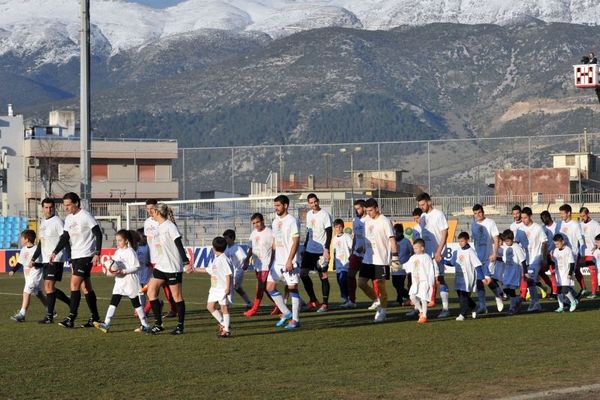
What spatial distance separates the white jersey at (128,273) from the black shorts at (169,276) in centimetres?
37

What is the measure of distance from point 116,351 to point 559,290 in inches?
383

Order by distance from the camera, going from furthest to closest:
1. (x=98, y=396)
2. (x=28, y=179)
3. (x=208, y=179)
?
(x=28, y=179) → (x=208, y=179) → (x=98, y=396)

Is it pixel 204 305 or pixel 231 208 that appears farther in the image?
pixel 231 208

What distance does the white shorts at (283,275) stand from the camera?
63.8 ft

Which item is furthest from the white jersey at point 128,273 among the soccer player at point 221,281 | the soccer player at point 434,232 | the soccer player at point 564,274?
the soccer player at point 564,274

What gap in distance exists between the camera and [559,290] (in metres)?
22.8

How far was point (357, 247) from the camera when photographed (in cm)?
2131

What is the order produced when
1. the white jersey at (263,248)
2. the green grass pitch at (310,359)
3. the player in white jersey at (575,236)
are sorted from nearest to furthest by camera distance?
the green grass pitch at (310,359)
the white jersey at (263,248)
the player in white jersey at (575,236)

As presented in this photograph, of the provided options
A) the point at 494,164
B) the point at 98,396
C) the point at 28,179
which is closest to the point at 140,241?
the point at 98,396

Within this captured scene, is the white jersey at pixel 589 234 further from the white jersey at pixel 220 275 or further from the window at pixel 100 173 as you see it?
the window at pixel 100 173

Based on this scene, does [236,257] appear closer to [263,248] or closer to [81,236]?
[263,248]

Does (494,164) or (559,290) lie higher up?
(494,164)

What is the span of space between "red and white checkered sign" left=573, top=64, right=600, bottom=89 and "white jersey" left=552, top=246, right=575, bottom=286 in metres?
14.7

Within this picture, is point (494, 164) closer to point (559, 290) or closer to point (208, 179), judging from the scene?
point (208, 179)
